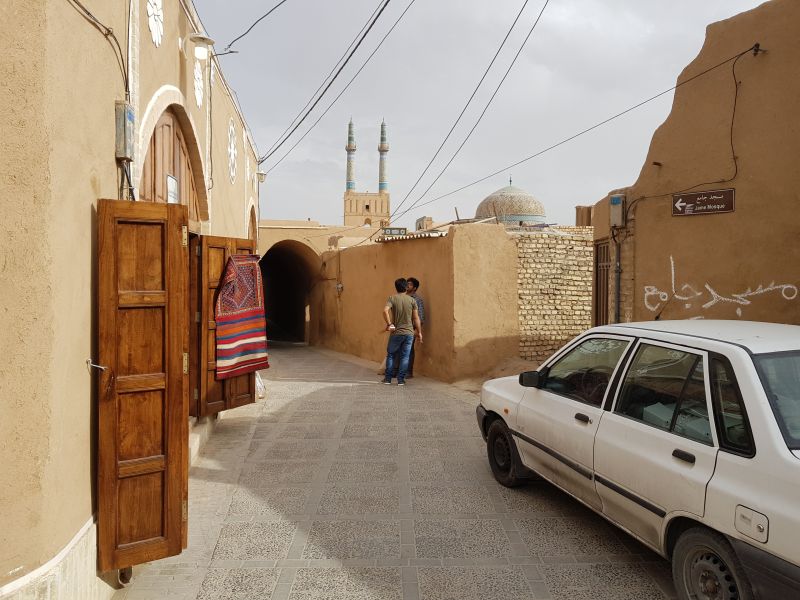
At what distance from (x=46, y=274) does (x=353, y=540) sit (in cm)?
241

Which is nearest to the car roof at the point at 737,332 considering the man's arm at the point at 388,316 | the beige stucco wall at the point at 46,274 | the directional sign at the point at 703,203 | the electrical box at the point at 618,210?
the beige stucco wall at the point at 46,274

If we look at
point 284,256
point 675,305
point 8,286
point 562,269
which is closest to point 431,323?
point 562,269

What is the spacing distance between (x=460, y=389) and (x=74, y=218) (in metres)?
7.11

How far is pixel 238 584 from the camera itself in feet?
10.9

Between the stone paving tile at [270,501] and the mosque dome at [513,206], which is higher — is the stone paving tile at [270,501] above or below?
below

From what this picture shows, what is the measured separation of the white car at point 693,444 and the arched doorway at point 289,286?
1513 cm

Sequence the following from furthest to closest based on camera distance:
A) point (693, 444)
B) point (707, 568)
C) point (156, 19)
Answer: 1. point (156, 19)
2. point (693, 444)
3. point (707, 568)

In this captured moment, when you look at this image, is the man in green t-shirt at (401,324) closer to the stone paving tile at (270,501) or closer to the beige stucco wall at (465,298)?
the beige stucco wall at (465,298)

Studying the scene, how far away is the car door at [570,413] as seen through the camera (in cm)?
360

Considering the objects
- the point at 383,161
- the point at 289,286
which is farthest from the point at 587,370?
the point at 383,161

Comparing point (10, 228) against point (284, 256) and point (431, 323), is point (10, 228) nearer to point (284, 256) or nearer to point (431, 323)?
point (431, 323)

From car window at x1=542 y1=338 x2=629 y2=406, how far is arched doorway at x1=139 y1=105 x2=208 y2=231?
11.1 feet

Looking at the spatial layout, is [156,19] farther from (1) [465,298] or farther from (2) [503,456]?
(1) [465,298]

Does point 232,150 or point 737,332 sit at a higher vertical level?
point 232,150
